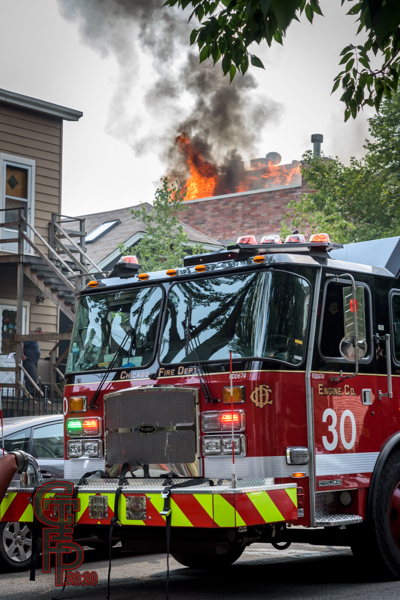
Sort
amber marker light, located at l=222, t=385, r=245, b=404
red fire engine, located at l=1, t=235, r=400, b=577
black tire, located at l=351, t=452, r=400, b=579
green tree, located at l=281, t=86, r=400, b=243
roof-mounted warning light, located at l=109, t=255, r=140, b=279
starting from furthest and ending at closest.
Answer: green tree, located at l=281, t=86, r=400, b=243, roof-mounted warning light, located at l=109, t=255, r=140, b=279, black tire, located at l=351, t=452, r=400, b=579, amber marker light, located at l=222, t=385, r=245, b=404, red fire engine, located at l=1, t=235, r=400, b=577

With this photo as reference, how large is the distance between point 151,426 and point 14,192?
1350 cm

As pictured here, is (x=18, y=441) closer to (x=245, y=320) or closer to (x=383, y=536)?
(x=245, y=320)

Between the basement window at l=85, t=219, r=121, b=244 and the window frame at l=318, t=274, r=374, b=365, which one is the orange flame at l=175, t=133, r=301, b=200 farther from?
the window frame at l=318, t=274, r=374, b=365

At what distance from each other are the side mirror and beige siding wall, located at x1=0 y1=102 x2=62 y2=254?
523 inches

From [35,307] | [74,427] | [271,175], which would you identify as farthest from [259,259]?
[271,175]

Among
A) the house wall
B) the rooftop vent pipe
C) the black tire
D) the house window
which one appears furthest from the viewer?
the rooftop vent pipe

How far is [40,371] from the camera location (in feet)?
63.8

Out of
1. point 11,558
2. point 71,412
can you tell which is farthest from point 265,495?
point 11,558

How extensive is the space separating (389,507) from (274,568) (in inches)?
63.2

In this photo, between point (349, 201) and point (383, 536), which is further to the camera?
point (349, 201)

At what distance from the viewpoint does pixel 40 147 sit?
19500 mm

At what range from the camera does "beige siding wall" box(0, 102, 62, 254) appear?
18.8 meters

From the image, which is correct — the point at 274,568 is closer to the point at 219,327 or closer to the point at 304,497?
the point at 304,497

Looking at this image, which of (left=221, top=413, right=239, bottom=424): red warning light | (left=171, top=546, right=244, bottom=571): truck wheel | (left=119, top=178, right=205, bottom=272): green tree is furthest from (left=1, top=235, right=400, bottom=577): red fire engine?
(left=119, top=178, right=205, bottom=272): green tree
